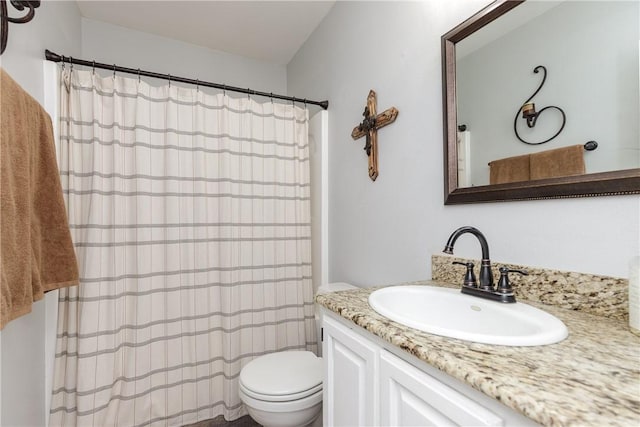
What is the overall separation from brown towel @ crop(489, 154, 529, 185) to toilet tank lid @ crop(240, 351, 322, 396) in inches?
43.6

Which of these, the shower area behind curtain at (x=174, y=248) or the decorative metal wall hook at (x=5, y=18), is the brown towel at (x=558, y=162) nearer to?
the shower area behind curtain at (x=174, y=248)

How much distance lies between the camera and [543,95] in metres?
0.90

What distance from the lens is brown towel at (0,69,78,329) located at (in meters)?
0.89

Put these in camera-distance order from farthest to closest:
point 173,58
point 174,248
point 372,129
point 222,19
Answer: point 173,58 → point 222,19 → point 174,248 → point 372,129

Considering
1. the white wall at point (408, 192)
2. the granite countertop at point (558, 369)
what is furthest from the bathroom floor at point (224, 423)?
the granite countertop at point (558, 369)

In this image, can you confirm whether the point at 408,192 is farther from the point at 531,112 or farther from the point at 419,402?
the point at 419,402

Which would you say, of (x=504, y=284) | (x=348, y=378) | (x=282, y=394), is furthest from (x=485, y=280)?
(x=282, y=394)

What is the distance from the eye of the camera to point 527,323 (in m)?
0.74

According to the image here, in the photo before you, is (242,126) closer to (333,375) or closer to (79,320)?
(79,320)

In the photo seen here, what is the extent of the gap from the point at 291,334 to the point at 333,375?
43.5 inches

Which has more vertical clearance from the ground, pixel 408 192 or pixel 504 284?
pixel 408 192

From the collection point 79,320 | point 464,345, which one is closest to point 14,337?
point 79,320

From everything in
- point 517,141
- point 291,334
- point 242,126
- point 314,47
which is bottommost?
point 291,334

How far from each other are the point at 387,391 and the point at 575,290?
22.5 inches
